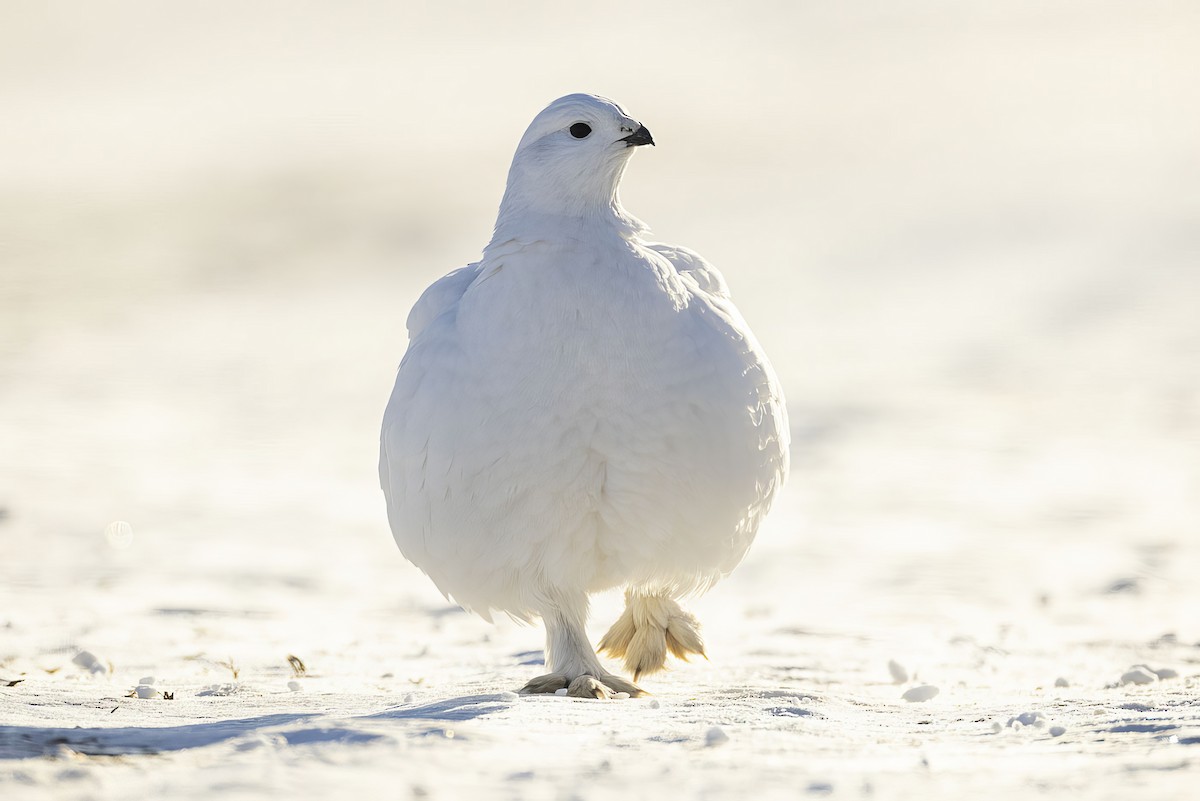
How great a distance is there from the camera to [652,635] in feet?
18.2

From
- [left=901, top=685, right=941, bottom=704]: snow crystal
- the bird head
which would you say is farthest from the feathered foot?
the bird head

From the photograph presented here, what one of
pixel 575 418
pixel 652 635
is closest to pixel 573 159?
pixel 575 418

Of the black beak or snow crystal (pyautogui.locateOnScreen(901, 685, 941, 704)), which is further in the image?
the black beak

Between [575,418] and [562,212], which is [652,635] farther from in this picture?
[562,212]

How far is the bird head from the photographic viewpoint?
16.1ft

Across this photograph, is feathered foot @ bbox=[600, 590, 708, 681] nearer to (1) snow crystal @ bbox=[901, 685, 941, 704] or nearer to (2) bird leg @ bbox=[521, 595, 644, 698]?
(2) bird leg @ bbox=[521, 595, 644, 698]

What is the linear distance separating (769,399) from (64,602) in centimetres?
351

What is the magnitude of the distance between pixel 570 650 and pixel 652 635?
66 centimetres

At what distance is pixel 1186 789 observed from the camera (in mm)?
2789

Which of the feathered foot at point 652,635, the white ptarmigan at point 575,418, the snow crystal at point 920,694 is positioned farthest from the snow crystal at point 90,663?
the snow crystal at point 920,694

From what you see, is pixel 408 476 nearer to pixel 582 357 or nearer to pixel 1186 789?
pixel 582 357

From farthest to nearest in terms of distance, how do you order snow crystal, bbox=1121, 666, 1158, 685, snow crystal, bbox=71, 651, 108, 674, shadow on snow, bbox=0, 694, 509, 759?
snow crystal, bbox=71, 651, 108, 674
snow crystal, bbox=1121, 666, 1158, 685
shadow on snow, bbox=0, 694, 509, 759

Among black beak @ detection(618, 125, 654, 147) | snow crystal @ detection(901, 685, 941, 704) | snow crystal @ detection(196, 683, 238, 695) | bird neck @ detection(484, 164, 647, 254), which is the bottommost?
snow crystal @ detection(196, 683, 238, 695)

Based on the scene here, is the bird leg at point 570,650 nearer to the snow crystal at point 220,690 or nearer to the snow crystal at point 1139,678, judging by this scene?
the snow crystal at point 220,690
